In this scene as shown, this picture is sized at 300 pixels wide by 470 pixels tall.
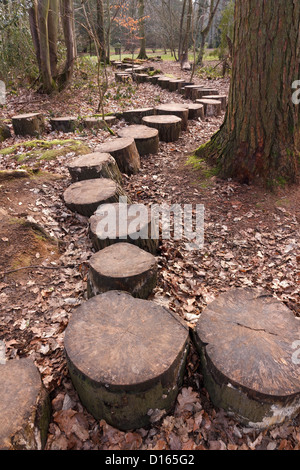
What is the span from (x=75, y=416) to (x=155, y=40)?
49502 millimetres

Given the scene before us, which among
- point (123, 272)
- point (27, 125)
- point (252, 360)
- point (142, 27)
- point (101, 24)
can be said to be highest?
point (142, 27)

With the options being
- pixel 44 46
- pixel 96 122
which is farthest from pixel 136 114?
pixel 44 46

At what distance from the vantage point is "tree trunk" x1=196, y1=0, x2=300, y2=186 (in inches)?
146

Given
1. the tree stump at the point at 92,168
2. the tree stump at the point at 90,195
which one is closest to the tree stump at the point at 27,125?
the tree stump at the point at 92,168

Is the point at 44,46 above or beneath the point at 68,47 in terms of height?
beneath

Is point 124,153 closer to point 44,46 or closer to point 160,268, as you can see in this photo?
point 160,268

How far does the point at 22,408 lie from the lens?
1744mm

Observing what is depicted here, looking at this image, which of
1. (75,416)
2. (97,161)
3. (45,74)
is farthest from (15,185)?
(45,74)

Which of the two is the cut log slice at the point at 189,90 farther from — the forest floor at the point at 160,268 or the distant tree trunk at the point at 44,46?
the forest floor at the point at 160,268

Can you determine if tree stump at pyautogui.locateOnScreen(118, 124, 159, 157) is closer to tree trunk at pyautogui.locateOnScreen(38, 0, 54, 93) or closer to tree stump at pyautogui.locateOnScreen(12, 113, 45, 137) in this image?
tree stump at pyautogui.locateOnScreen(12, 113, 45, 137)

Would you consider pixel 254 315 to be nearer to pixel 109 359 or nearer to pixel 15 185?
pixel 109 359

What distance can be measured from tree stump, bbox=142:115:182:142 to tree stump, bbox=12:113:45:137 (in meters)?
2.85

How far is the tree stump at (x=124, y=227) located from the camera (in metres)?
3.05

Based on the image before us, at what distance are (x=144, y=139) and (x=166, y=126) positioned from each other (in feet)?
3.20
